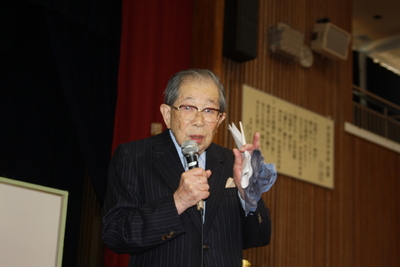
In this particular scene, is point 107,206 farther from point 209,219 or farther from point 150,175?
point 209,219

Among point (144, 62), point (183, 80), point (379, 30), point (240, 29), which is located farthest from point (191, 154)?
point (379, 30)

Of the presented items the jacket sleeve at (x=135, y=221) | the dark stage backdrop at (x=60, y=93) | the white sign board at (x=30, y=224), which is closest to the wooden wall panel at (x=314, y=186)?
the dark stage backdrop at (x=60, y=93)

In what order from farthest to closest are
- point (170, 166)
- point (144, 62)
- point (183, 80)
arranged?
1. point (144, 62)
2. point (183, 80)
3. point (170, 166)

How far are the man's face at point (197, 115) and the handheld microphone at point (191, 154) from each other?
145 mm

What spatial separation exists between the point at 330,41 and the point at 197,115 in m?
4.29

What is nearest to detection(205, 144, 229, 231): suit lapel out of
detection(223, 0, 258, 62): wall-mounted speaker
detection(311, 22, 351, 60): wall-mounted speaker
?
detection(223, 0, 258, 62): wall-mounted speaker

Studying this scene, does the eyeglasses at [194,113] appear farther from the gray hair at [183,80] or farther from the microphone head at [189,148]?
the microphone head at [189,148]

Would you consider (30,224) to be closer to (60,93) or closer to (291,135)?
(60,93)

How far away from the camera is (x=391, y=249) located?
6.36 m

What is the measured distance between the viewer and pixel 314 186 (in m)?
5.49

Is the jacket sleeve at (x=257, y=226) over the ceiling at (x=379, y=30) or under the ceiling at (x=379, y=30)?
under

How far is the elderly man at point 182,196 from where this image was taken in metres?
1.60

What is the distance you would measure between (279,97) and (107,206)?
3.79 meters

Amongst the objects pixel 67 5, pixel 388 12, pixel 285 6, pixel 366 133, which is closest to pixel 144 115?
pixel 67 5
